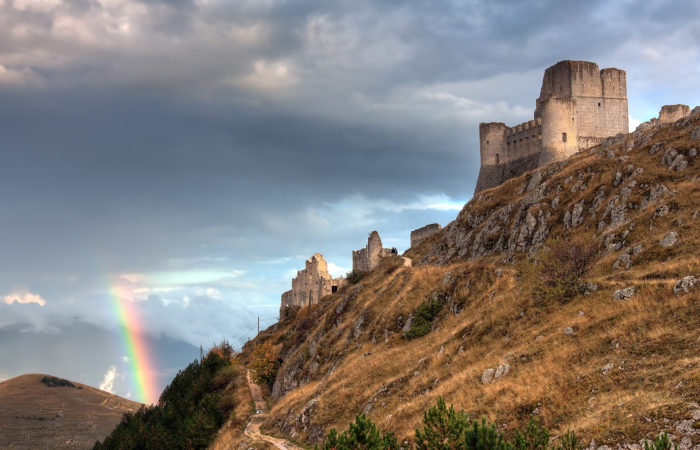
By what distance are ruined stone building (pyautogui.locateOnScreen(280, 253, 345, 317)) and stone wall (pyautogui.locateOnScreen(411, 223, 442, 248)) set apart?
17441 mm

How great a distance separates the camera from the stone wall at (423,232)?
78.6 m

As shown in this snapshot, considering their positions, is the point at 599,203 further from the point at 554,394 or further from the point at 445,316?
the point at 554,394

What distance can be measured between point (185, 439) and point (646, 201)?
49.5 m

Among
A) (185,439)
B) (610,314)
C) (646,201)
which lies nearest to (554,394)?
(610,314)

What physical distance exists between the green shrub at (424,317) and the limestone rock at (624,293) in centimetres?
1585

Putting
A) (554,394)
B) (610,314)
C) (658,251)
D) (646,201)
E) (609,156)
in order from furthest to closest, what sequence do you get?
(609,156)
(646,201)
(658,251)
(610,314)
(554,394)

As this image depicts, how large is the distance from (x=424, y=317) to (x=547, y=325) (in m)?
14.5

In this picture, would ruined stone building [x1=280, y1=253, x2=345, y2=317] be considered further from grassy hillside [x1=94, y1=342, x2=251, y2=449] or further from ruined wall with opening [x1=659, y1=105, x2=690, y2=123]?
ruined wall with opening [x1=659, y1=105, x2=690, y2=123]

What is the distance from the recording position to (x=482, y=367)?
25094 mm

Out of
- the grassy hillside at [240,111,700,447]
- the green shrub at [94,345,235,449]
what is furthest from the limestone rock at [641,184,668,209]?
the green shrub at [94,345,235,449]

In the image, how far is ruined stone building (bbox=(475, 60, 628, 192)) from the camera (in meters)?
66.7

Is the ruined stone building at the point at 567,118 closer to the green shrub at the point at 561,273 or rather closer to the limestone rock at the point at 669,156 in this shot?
the limestone rock at the point at 669,156

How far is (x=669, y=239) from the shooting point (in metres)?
28.2

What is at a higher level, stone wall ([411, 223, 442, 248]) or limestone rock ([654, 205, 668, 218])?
stone wall ([411, 223, 442, 248])
